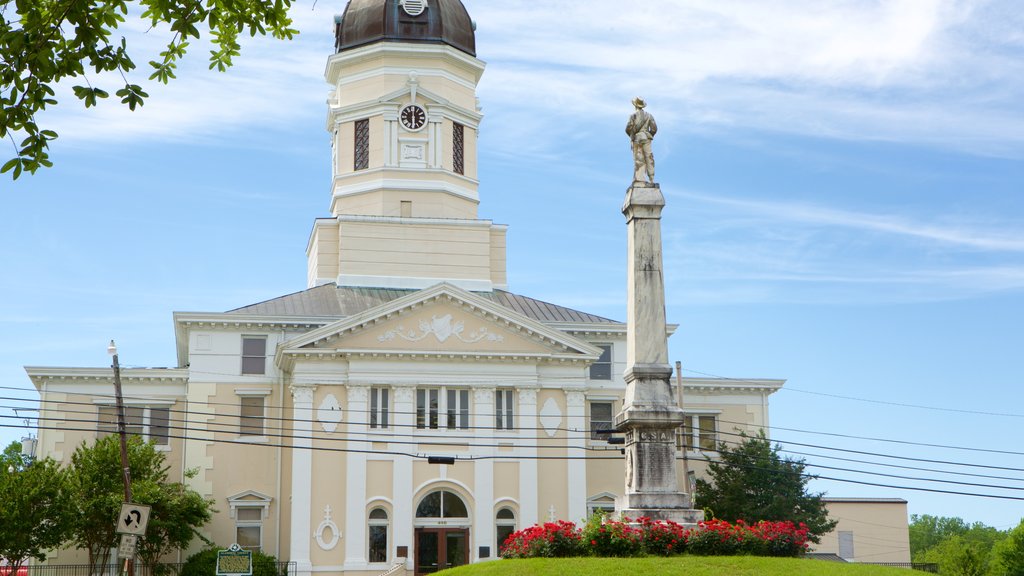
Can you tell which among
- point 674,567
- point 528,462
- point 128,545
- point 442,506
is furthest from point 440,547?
point 674,567

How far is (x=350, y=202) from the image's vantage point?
5403 cm

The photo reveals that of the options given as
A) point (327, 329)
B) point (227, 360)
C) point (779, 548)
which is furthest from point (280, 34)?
point (227, 360)

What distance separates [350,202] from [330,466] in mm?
13503

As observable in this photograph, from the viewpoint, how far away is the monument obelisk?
24.5m

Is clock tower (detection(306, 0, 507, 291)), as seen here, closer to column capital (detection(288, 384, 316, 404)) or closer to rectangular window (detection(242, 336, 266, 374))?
rectangular window (detection(242, 336, 266, 374))

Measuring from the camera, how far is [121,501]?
41.7 m

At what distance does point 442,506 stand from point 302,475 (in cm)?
505

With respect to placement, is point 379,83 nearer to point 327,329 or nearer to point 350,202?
point 350,202

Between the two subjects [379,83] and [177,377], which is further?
[379,83]

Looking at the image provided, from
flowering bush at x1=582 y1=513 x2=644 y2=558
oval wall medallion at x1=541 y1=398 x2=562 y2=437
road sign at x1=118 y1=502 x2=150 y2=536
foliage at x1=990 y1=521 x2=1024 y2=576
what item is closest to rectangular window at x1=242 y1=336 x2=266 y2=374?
oval wall medallion at x1=541 y1=398 x2=562 y2=437

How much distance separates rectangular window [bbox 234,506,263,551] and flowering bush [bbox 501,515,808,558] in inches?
952

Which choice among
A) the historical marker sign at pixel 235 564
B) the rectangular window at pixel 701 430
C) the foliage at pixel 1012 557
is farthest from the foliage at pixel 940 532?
the historical marker sign at pixel 235 564

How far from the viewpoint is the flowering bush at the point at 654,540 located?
23.5 metres

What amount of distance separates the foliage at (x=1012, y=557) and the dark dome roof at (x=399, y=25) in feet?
107
